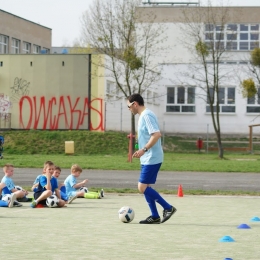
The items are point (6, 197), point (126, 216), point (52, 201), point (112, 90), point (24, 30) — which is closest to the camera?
point (126, 216)

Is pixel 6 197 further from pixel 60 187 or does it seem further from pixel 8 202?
pixel 60 187

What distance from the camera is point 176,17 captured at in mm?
74500

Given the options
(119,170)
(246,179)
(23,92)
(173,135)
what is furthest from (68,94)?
(246,179)

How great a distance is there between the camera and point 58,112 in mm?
52531

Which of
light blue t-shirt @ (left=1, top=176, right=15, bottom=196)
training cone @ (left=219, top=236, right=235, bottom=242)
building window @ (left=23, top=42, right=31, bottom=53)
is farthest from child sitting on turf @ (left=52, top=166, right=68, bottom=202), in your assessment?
building window @ (left=23, top=42, right=31, bottom=53)

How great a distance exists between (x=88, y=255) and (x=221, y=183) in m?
15.8

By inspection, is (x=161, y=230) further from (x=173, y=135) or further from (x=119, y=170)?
(x=173, y=135)

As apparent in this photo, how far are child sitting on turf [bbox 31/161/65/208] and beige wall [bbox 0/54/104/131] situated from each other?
1430 inches

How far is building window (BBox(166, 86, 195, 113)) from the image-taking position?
6450 centimetres

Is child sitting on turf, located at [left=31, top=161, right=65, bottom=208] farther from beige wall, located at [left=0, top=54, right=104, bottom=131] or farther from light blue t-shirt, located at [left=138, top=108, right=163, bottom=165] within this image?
beige wall, located at [left=0, top=54, right=104, bottom=131]

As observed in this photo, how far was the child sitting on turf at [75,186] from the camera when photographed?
58.3 feet

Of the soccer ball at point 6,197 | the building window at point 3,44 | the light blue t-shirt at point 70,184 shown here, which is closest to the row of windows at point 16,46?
the building window at point 3,44

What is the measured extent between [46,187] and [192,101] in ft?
161

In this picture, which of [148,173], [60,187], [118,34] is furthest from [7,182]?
[118,34]
